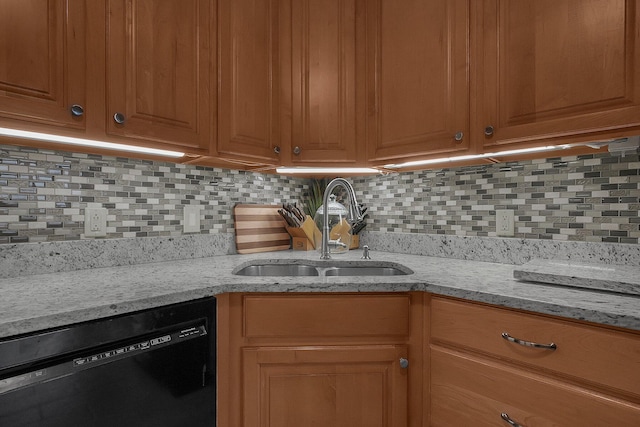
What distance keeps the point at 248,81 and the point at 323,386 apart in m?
1.26

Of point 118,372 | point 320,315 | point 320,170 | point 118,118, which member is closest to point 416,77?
point 320,170

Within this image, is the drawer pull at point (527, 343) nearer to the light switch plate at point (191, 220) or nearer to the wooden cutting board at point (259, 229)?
the wooden cutting board at point (259, 229)

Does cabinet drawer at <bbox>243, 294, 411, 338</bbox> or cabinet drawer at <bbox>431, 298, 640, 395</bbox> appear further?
cabinet drawer at <bbox>243, 294, 411, 338</bbox>

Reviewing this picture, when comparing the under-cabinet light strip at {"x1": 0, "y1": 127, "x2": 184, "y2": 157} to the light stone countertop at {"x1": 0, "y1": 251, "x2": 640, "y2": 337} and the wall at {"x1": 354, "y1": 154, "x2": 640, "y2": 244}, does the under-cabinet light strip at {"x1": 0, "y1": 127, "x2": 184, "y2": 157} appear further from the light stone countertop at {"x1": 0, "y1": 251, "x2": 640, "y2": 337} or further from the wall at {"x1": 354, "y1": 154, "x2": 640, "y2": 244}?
the wall at {"x1": 354, "y1": 154, "x2": 640, "y2": 244}

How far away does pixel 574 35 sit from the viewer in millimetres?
1109

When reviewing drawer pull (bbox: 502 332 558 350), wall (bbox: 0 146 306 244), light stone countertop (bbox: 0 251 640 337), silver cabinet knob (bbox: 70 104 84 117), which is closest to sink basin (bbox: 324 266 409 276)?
light stone countertop (bbox: 0 251 640 337)

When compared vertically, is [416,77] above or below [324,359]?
above

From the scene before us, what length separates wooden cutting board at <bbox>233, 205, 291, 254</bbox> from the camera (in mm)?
1816

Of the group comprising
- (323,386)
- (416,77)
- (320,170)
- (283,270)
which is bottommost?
(323,386)

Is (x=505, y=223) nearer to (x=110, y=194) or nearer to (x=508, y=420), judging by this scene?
(x=508, y=420)

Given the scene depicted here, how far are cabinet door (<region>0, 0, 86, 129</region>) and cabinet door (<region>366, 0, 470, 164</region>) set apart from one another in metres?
1.13

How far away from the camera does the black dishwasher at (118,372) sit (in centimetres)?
75

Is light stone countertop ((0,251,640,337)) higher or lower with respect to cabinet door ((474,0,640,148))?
lower

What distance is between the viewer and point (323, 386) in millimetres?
1179
